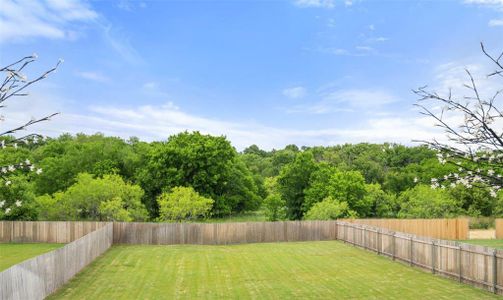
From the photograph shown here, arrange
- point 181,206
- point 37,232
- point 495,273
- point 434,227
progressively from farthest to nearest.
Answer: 1. point 181,206
2. point 434,227
3. point 37,232
4. point 495,273

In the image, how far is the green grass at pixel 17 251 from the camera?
24658 mm

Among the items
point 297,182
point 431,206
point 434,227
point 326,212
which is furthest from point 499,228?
point 297,182

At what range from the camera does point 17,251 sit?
2906 centimetres

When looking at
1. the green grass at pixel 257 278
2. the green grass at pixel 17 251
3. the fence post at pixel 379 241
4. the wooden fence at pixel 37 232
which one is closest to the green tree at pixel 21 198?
the wooden fence at pixel 37 232

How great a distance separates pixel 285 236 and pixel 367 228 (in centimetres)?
847

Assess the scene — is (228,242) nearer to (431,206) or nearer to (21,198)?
(21,198)

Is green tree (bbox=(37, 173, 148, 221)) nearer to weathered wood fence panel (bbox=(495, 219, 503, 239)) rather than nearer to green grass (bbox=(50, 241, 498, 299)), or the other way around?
green grass (bbox=(50, 241, 498, 299))

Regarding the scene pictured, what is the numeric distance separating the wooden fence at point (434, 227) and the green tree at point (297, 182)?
2120 cm

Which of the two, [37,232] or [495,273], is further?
[37,232]

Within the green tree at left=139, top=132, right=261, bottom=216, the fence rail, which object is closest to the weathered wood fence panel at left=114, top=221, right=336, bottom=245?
the fence rail

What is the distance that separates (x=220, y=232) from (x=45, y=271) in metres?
19.5

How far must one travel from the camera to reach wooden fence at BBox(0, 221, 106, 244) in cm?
3384

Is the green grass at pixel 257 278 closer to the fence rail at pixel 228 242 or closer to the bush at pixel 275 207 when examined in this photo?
the fence rail at pixel 228 242

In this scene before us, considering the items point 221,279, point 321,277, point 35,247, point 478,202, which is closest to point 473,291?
point 321,277
